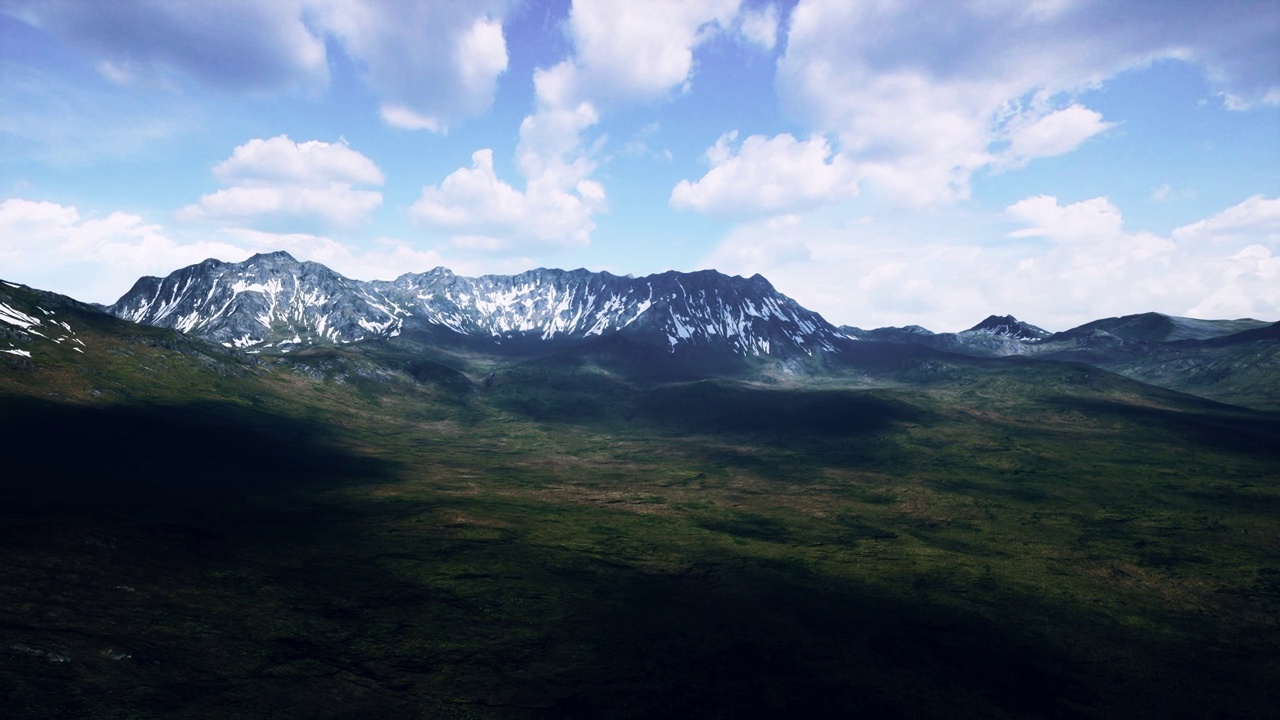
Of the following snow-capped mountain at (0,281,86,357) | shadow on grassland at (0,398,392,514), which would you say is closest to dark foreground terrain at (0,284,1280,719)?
shadow on grassland at (0,398,392,514)

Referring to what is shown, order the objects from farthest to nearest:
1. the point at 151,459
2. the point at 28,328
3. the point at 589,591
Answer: the point at 28,328, the point at 151,459, the point at 589,591

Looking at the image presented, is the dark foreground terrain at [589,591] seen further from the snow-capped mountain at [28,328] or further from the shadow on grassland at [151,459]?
the snow-capped mountain at [28,328]

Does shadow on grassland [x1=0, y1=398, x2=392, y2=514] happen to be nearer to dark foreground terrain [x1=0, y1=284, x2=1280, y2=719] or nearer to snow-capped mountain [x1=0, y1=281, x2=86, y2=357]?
dark foreground terrain [x1=0, y1=284, x2=1280, y2=719]

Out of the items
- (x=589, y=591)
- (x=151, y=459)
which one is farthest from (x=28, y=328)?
(x=589, y=591)

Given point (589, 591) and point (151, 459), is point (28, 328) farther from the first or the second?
point (589, 591)

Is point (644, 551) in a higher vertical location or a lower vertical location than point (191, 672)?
lower

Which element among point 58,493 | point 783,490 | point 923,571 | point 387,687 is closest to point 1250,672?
point 923,571

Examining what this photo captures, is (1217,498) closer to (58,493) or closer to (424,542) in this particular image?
(424,542)
